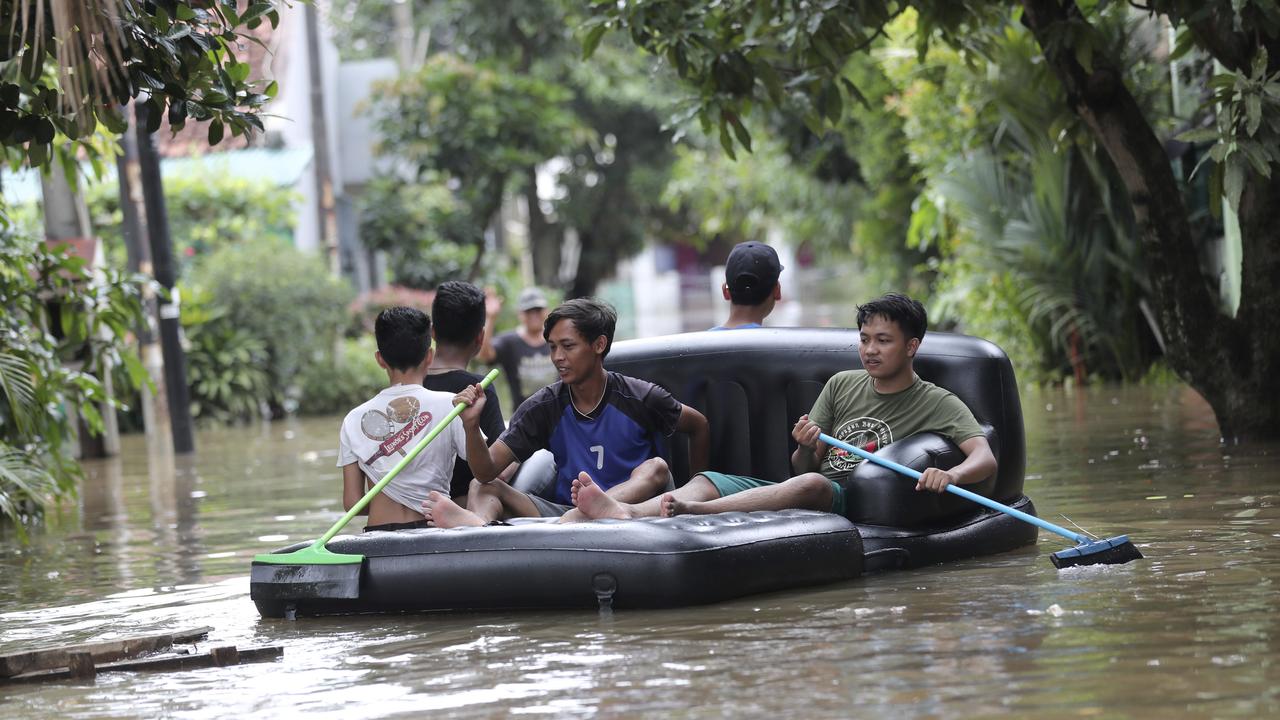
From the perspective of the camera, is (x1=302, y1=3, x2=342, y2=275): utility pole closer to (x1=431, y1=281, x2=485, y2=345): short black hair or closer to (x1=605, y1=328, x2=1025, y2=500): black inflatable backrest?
(x1=605, y1=328, x2=1025, y2=500): black inflatable backrest

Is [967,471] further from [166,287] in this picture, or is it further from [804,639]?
[166,287]

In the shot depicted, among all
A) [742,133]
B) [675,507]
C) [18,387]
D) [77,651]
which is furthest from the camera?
[18,387]

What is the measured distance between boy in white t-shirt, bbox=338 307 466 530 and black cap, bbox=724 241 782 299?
5.39ft

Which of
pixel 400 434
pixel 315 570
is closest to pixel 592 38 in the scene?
pixel 400 434

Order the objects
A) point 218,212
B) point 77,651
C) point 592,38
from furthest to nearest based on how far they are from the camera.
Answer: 1. point 218,212
2. point 592,38
3. point 77,651

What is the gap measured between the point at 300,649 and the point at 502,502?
1434 millimetres

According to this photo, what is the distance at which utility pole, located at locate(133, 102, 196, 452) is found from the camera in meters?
16.5

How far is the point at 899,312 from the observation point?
7.03m

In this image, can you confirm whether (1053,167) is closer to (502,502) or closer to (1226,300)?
(1226,300)

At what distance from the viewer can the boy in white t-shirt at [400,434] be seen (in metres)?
6.86

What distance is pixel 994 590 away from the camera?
6.18m

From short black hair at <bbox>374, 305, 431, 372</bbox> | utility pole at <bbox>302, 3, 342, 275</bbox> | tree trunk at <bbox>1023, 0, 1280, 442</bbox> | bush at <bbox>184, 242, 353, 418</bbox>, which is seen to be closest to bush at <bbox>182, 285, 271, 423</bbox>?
bush at <bbox>184, 242, 353, 418</bbox>

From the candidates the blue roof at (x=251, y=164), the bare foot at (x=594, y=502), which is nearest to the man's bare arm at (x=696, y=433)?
the bare foot at (x=594, y=502)

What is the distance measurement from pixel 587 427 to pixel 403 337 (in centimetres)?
85
